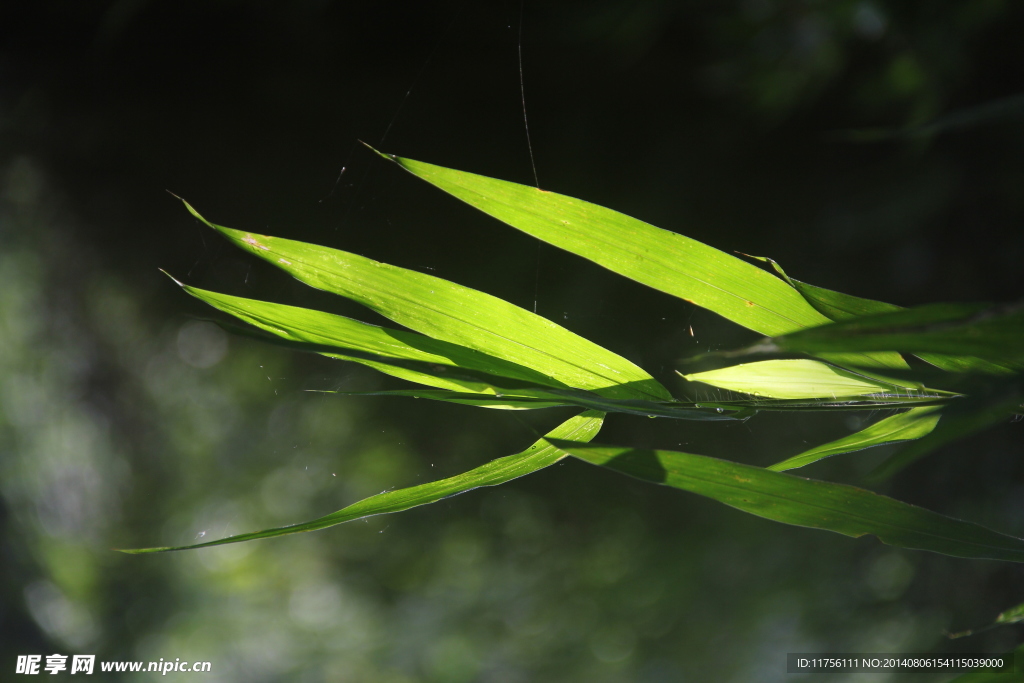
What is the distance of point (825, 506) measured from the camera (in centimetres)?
20

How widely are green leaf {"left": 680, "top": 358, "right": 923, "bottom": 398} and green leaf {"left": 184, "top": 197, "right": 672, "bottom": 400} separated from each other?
37mm

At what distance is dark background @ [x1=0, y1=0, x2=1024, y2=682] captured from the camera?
0.89 m

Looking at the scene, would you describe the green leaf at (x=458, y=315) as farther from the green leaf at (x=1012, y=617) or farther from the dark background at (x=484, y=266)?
the dark background at (x=484, y=266)

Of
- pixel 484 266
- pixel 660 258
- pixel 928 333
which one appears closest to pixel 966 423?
pixel 928 333

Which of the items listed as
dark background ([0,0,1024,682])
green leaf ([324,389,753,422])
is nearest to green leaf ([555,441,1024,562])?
green leaf ([324,389,753,422])

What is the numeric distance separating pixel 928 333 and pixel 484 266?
834 millimetres

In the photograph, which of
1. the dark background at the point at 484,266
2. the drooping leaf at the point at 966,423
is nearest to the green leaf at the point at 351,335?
the drooping leaf at the point at 966,423

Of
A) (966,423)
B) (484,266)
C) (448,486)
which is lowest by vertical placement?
(484,266)

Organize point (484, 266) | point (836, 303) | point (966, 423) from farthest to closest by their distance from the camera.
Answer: point (484, 266)
point (836, 303)
point (966, 423)

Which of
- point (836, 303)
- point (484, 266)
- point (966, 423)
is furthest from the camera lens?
point (484, 266)

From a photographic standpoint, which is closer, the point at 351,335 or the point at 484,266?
the point at 351,335

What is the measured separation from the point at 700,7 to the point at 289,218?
2.64ft

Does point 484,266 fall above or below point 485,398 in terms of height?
below

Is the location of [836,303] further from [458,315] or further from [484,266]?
[484,266]
